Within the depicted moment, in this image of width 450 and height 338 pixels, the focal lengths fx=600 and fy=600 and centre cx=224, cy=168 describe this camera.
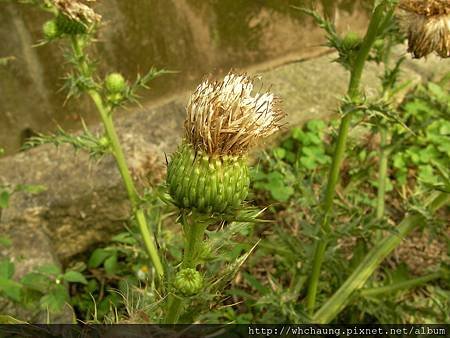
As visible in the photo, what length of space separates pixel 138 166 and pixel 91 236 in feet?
1.40

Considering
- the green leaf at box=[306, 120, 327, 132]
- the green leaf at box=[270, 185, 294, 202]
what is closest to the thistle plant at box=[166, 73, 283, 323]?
the green leaf at box=[270, 185, 294, 202]

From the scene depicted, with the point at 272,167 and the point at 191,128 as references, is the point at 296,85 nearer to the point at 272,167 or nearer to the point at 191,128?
the point at 272,167

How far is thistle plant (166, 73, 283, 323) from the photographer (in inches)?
52.1

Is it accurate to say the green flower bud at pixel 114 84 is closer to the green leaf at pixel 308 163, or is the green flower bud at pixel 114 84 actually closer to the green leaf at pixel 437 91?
the green leaf at pixel 308 163

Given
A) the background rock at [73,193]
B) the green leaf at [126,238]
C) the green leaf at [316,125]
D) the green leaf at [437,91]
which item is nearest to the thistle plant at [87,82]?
the green leaf at [126,238]

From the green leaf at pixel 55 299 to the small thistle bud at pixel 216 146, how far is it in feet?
3.59

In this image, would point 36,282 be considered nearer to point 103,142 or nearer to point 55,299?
point 55,299

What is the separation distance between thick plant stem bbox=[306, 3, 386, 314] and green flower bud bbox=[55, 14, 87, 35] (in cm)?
93

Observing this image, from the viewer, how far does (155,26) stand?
10.8 feet

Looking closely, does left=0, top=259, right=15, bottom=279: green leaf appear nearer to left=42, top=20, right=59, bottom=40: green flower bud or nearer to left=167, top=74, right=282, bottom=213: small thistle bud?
left=42, top=20, right=59, bottom=40: green flower bud

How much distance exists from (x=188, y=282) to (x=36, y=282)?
124 centimetres

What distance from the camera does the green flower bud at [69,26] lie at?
2.06 m

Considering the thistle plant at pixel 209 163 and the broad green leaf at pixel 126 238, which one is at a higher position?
the thistle plant at pixel 209 163

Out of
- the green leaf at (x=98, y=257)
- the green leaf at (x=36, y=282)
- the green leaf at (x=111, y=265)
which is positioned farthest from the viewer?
the green leaf at (x=98, y=257)
